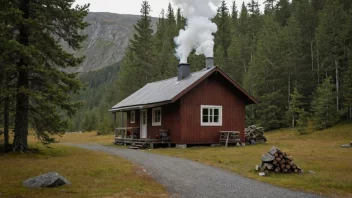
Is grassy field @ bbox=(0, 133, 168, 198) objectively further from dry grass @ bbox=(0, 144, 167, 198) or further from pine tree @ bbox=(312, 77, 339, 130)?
pine tree @ bbox=(312, 77, 339, 130)

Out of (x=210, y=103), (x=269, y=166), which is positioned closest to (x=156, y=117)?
(x=210, y=103)

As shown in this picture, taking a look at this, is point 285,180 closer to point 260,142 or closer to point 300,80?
point 260,142

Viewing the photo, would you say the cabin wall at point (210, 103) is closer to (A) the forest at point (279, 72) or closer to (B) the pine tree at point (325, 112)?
(A) the forest at point (279, 72)

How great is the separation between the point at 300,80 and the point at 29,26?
107 ft

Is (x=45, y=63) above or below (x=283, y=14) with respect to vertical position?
below

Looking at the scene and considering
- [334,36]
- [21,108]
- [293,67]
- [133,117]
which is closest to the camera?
[21,108]

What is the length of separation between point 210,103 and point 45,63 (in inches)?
438

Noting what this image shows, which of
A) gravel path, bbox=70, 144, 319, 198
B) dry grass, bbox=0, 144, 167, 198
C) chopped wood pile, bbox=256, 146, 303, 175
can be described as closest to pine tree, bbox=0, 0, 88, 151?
dry grass, bbox=0, 144, 167, 198

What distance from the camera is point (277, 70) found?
135 feet

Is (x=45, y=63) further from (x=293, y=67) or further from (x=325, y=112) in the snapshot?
(x=293, y=67)

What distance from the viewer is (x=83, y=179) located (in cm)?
1055

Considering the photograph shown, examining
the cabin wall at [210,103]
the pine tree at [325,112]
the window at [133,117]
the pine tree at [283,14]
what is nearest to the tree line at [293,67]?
the pine tree at [325,112]

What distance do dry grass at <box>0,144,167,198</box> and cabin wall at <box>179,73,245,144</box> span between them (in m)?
9.79

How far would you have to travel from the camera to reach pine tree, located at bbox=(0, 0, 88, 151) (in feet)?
55.2
